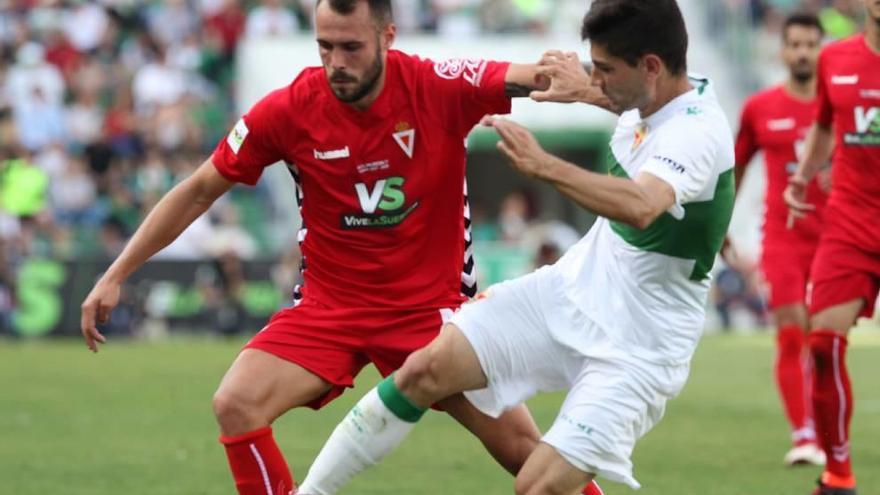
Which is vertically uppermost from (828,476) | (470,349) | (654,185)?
(654,185)

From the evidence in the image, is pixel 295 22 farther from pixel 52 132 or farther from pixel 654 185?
pixel 654 185

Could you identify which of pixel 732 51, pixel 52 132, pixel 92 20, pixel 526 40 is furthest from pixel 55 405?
pixel 732 51

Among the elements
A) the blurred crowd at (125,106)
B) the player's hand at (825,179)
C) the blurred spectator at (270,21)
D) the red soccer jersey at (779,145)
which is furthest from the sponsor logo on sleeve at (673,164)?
the blurred spectator at (270,21)

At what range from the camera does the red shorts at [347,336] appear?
7453mm

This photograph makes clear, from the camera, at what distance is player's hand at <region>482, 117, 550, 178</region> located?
6.04 m

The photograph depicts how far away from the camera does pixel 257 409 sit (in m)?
7.20

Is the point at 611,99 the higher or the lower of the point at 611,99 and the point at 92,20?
the higher

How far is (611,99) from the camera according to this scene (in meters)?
6.61

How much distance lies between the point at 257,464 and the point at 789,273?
223 inches

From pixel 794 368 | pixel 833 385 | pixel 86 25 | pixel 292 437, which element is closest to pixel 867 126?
pixel 833 385

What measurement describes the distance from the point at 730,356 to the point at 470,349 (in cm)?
1433

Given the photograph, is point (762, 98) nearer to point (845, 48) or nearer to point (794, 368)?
point (794, 368)

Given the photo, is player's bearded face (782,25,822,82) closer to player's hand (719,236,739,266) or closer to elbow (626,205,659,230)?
player's hand (719,236,739,266)

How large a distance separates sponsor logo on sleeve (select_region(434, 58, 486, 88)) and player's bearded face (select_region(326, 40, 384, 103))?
28 centimetres
